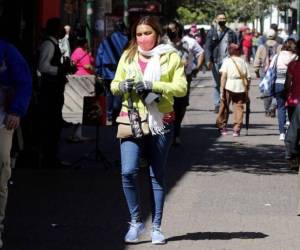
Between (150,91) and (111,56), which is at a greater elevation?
(150,91)

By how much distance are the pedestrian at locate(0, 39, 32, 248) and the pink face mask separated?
2.96 feet

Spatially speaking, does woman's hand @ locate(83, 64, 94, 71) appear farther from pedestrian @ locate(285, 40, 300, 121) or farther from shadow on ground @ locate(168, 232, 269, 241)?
shadow on ground @ locate(168, 232, 269, 241)

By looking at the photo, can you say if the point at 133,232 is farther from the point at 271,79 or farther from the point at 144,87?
the point at 271,79

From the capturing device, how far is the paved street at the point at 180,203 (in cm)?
891

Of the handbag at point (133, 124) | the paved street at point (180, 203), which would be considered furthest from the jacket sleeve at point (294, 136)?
the handbag at point (133, 124)

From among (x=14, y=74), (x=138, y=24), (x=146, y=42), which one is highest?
(x=138, y=24)

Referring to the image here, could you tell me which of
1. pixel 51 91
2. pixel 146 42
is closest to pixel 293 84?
pixel 51 91

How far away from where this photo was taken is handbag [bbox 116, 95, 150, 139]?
27.2ft

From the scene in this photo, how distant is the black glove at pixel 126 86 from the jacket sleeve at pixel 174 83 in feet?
0.60

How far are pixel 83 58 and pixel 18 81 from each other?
13047 mm

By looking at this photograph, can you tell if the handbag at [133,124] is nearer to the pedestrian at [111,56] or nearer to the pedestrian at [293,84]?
the pedestrian at [293,84]

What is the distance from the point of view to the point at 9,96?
26.8 feet

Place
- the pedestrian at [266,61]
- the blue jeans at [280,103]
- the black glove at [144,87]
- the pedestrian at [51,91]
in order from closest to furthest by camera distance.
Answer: the black glove at [144,87] → the pedestrian at [51,91] → the blue jeans at [280,103] → the pedestrian at [266,61]

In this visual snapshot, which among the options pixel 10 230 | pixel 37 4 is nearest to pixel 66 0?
pixel 37 4
